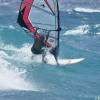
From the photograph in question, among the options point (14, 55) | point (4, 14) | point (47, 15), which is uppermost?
point (47, 15)

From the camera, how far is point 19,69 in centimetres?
3816

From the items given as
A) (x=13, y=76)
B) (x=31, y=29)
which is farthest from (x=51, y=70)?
(x=13, y=76)

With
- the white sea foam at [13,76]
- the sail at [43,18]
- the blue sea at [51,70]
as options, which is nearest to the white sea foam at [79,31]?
the blue sea at [51,70]

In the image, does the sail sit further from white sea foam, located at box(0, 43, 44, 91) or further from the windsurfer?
white sea foam, located at box(0, 43, 44, 91)

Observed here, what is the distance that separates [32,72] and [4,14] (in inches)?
1638

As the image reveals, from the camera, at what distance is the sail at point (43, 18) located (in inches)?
1534

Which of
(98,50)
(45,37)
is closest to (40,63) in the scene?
(45,37)

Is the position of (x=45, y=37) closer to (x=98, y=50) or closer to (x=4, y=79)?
(x=4, y=79)

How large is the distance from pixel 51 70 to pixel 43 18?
365 centimetres

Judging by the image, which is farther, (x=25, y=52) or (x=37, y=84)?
(x=25, y=52)

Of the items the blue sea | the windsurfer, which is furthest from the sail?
the blue sea

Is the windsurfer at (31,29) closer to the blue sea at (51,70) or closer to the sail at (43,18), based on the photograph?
the sail at (43,18)

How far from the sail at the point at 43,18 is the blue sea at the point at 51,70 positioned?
84.9 inches

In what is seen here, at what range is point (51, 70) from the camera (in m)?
38.8
